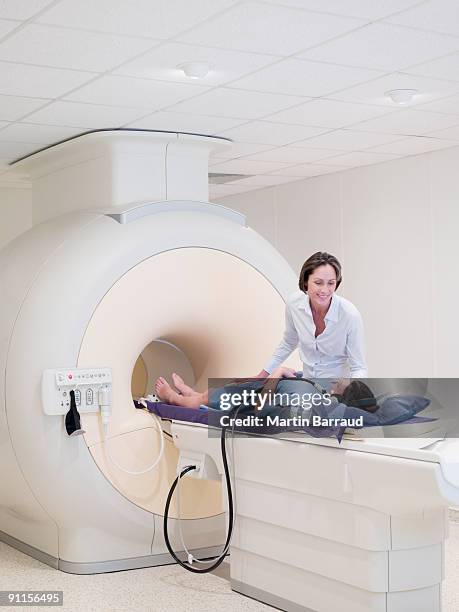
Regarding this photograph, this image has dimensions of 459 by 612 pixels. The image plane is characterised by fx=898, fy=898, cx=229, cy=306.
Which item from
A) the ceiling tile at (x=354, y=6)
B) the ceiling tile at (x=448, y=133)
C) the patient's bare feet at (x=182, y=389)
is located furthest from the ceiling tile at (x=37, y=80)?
the ceiling tile at (x=448, y=133)

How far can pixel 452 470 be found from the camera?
8.61 ft

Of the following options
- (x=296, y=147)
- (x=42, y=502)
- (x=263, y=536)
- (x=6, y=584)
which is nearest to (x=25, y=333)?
(x=42, y=502)

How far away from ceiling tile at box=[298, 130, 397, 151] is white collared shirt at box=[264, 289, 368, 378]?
919 mm

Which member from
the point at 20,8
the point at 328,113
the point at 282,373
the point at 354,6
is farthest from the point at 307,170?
the point at 20,8

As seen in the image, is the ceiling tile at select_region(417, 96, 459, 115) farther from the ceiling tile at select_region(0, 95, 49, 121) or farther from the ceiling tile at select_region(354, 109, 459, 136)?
the ceiling tile at select_region(0, 95, 49, 121)

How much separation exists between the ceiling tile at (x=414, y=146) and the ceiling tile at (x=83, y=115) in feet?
4.68

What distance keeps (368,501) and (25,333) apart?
1.66m

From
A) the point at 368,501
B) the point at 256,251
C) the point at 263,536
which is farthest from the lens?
the point at 256,251

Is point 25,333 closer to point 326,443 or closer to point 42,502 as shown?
point 42,502

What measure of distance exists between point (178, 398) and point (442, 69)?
1.75 m

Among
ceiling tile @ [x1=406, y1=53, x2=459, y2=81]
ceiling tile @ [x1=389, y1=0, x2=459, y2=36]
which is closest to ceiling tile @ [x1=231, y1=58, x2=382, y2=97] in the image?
ceiling tile @ [x1=406, y1=53, x2=459, y2=81]

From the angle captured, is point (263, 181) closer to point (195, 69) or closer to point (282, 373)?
point (282, 373)

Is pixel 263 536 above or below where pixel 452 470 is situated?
below

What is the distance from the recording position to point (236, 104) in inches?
Result: 138
